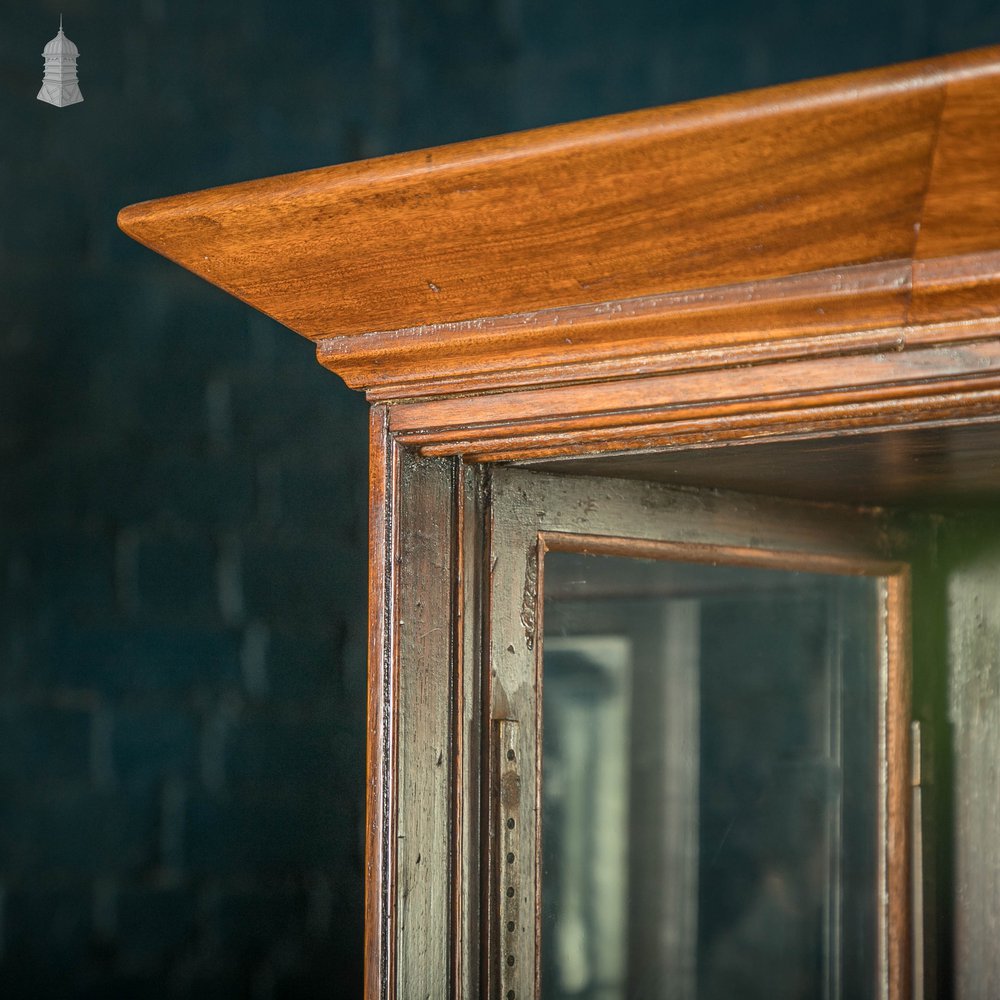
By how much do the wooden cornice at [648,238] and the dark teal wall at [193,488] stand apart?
1029 mm

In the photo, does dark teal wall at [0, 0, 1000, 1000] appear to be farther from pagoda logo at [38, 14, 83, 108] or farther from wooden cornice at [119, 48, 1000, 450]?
wooden cornice at [119, 48, 1000, 450]

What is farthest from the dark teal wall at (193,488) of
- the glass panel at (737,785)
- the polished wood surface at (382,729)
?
the polished wood surface at (382,729)

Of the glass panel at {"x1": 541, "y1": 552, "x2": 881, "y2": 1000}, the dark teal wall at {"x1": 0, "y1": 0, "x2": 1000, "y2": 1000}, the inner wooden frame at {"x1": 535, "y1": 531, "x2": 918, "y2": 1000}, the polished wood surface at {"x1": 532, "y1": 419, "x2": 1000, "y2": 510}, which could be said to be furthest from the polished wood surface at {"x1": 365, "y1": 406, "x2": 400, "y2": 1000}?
the dark teal wall at {"x1": 0, "y1": 0, "x2": 1000, "y2": 1000}

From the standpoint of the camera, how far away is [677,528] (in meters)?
1.08

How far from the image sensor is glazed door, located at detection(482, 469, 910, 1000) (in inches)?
41.3

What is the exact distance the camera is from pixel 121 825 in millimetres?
1731

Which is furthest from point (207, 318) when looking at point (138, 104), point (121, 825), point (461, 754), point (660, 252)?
point (660, 252)

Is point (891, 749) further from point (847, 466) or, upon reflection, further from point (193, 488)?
point (193, 488)

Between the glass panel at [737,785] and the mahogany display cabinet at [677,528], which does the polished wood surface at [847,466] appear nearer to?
the mahogany display cabinet at [677,528]

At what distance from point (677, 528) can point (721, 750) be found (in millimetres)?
278

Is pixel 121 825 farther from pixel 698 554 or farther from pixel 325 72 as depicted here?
pixel 325 72

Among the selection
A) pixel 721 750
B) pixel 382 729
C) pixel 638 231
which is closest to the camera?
pixel 638 231

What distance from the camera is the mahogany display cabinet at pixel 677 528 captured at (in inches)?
25.9

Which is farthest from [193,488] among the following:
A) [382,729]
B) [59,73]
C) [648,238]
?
[648,238]
